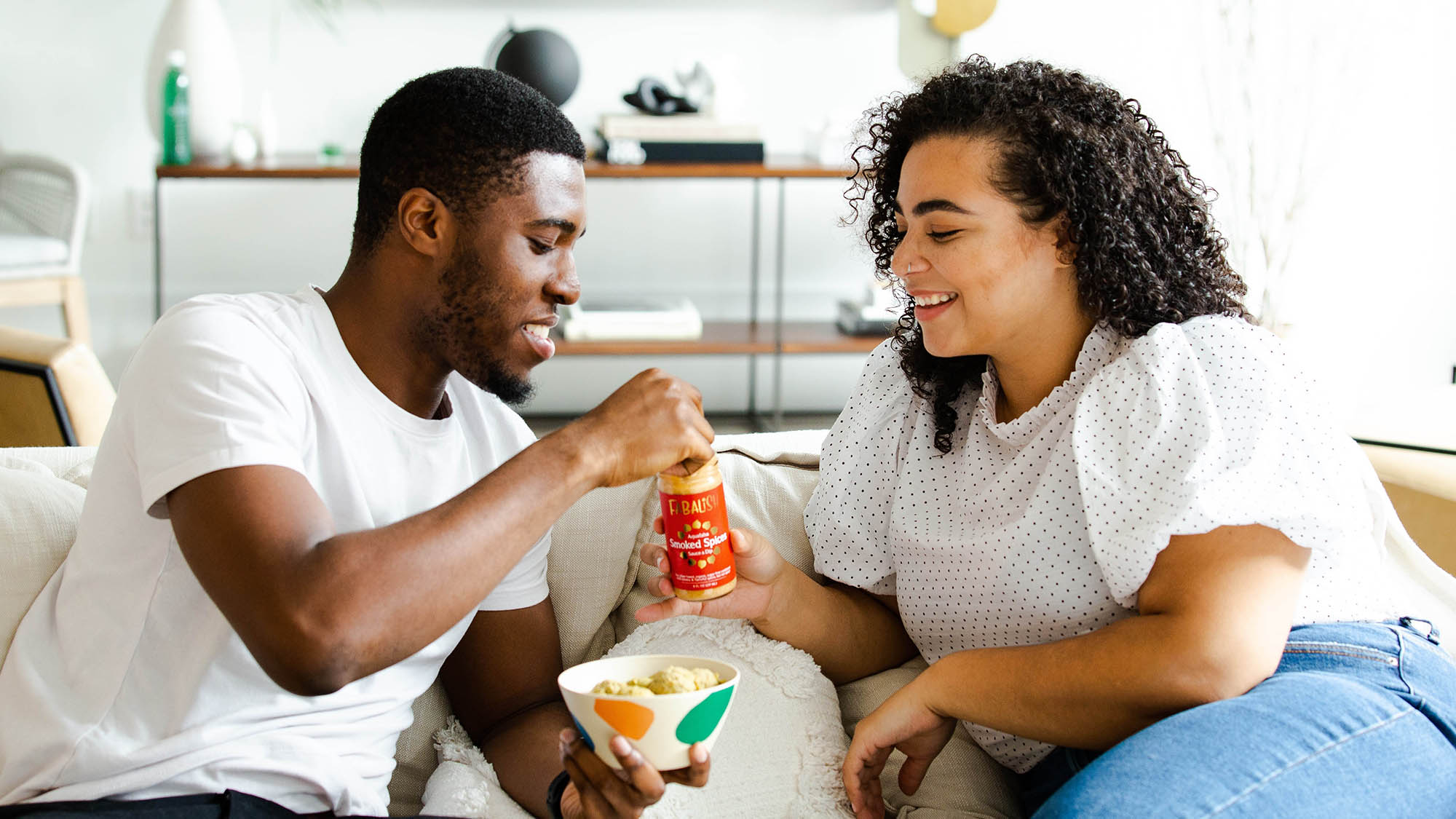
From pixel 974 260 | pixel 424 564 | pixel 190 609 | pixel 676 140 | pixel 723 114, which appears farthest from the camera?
pixel 723 114

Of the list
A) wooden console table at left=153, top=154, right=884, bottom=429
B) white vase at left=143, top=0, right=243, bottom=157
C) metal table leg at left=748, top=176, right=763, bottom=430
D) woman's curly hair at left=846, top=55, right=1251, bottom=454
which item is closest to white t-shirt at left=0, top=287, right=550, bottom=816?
woman's curly hair at left=846, top=55, right=1251, bottom=454

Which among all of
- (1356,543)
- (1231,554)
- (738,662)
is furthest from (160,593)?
(1356,543)

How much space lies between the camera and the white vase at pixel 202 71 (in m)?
3.31

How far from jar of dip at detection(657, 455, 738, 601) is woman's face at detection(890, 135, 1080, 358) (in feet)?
1.18

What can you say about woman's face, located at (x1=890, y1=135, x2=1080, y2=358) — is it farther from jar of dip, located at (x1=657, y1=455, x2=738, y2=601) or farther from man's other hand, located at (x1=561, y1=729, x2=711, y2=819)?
man's other hand, located at (x1=561, y1=729, x2=711, y2=819)

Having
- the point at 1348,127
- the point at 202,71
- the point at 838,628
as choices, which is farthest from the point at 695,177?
the point at 838,628

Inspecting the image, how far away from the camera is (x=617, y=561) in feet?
5.06

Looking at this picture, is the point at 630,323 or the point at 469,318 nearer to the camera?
the point at 469,318

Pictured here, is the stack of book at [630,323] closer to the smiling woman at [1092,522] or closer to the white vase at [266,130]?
the white vase at [266,130]

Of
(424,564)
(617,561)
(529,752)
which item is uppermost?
(424,564)

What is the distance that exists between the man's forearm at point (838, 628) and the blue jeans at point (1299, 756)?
1.32 feet

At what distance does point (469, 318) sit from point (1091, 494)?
25.9 inches

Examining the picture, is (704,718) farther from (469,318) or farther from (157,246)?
(157,246)

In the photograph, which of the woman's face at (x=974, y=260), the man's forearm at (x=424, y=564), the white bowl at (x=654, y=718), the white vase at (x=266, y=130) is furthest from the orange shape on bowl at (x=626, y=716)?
the white vase at (x=266, y=130)
